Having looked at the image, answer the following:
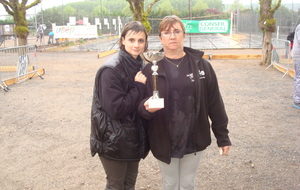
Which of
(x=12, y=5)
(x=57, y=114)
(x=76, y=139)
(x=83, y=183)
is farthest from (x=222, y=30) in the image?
(x=83, y=183)

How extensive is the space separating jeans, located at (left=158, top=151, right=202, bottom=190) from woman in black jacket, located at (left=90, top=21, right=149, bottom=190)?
11.1 inches

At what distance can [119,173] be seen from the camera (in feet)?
8.60

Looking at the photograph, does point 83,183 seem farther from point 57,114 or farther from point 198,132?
point 57,114

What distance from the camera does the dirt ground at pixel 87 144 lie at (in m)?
3.98

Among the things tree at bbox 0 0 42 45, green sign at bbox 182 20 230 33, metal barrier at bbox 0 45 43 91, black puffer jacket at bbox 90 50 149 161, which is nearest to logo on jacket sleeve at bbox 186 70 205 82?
black puffer jacket at bbox 90 50 149 161

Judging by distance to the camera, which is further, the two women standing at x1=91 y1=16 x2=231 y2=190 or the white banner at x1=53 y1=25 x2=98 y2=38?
the white banner at x1=53 y1=25 x2=98 y2=38

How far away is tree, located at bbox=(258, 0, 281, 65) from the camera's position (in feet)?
40.6

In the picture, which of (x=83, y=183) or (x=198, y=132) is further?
(x=83, y=183)

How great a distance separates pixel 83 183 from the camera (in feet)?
13.0

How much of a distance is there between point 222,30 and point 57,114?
489 inches

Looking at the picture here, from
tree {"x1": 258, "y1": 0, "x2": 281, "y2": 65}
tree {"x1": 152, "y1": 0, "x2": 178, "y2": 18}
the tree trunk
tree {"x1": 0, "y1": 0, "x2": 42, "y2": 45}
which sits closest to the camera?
tree {"x1": 258, "y1": 0, "x2": 281, "y2": 65}

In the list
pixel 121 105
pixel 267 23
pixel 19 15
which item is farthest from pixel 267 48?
pixel 121 105

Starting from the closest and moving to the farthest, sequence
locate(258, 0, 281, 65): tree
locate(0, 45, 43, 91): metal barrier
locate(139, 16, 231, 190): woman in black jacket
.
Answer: locate(139, 16, 231, 190): woman in black jacket, locate(0, 45, 43, 91): metal barrier, locate(258, 0, 281, 65): tree

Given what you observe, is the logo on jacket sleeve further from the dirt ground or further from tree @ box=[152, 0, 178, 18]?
tree @ box=[152, 0, 178, 18]
